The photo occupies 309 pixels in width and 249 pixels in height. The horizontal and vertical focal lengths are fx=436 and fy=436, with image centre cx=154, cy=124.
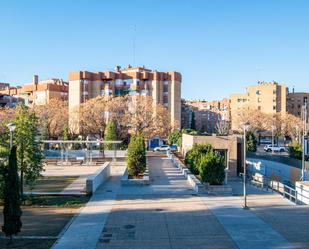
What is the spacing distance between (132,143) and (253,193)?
881cm

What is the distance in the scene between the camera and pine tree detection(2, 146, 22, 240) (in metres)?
13.3

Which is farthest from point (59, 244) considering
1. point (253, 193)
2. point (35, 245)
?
point (253, 193)

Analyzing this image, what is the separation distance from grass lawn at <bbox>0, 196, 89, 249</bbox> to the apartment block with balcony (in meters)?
73.7

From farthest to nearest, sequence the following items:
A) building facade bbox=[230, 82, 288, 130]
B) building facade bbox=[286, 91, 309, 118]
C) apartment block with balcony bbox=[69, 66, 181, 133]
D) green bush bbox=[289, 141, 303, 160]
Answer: building facade bbox=[286, 91, 309, 118], building facade bbox=[230, 82, 288, 130], apartment block with balcony bbox=[69, 66, 181, 133], green bush bbox=[289, 141, 303, 160]

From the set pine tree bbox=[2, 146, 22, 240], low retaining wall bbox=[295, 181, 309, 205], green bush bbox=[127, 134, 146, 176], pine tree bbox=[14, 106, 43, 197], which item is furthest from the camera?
green bush bbox=[127, 134, 146, 176]

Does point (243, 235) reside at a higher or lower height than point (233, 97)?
lower

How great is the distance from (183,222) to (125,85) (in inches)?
3177

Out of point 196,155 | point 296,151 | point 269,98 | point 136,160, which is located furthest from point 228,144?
point 269,98

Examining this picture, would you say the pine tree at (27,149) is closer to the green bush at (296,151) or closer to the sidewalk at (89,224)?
the sidewalk at (89,224)

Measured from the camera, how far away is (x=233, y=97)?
134m

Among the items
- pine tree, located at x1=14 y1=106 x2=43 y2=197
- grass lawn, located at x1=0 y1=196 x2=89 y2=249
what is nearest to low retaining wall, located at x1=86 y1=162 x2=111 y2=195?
grass lawn, located at x1=0 y1=196 x2=89 y2=249

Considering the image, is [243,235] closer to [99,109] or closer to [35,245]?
[35,245]

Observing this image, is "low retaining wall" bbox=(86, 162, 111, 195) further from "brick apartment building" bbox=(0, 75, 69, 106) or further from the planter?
"brick apartment building" bbox=(0, 75, 69, 106)

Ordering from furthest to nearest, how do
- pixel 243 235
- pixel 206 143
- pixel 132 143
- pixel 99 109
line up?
→ pixel 99 109
pixel 206 143
pixel 132 143
pixel 243 235
